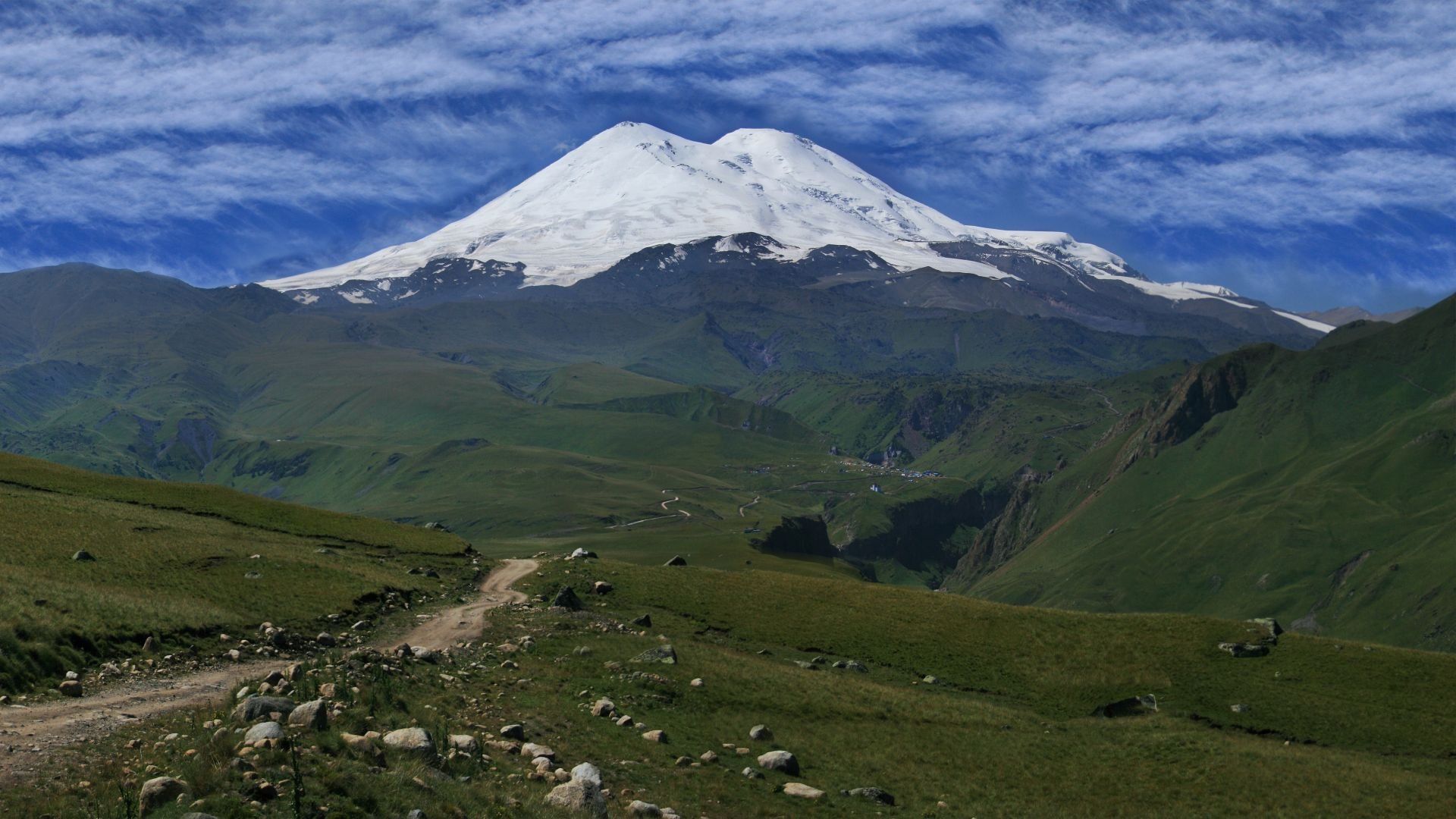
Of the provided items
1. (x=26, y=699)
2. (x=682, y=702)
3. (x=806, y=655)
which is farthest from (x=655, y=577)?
(x=26, y=699)

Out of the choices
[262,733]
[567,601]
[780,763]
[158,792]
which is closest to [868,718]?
[780,763]

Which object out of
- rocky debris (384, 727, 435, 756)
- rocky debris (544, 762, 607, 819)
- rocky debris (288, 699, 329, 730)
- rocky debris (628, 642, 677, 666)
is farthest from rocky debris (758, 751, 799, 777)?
rocky debris (288, 699, 329, 730)

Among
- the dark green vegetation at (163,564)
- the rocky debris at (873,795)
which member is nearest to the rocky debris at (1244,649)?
the rocky debris at (873,795)

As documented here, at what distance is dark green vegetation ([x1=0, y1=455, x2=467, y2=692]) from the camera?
126 feet

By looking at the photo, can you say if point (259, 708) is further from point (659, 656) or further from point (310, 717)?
point (659, 656)

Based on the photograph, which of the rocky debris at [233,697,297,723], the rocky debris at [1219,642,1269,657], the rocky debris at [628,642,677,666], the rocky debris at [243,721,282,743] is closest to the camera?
the rocky debris at [243,721,282,743]

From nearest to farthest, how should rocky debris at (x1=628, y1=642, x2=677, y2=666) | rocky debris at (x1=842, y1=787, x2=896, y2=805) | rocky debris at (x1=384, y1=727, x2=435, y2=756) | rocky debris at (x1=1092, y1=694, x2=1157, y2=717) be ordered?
1. rocky debris at (x1=384, y1=727, x2=435, y2=756)
2. rocky debris at (x1=842, y1=787, x2=896, y2=805)
3. rocky debris at (x1=628, y1=642, x2=677, y2=666)
4. rocky debris at (x1=1092, y1=694, x2=1157, y2=717)

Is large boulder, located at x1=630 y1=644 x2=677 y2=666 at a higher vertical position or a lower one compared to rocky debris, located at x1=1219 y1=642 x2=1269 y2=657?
higher

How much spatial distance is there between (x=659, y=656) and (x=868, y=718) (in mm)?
9980

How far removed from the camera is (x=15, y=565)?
49.7 metres

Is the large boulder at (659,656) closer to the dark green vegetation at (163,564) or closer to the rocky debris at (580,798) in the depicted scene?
the dark green vegetation at (163,564)

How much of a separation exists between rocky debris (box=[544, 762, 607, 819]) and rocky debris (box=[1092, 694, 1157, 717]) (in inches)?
1331

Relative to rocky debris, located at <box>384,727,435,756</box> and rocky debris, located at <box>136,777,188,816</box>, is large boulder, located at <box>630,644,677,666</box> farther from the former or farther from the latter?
rocky debris, located at <box>136,777,188,816</box>

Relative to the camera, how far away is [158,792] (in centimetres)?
2109
